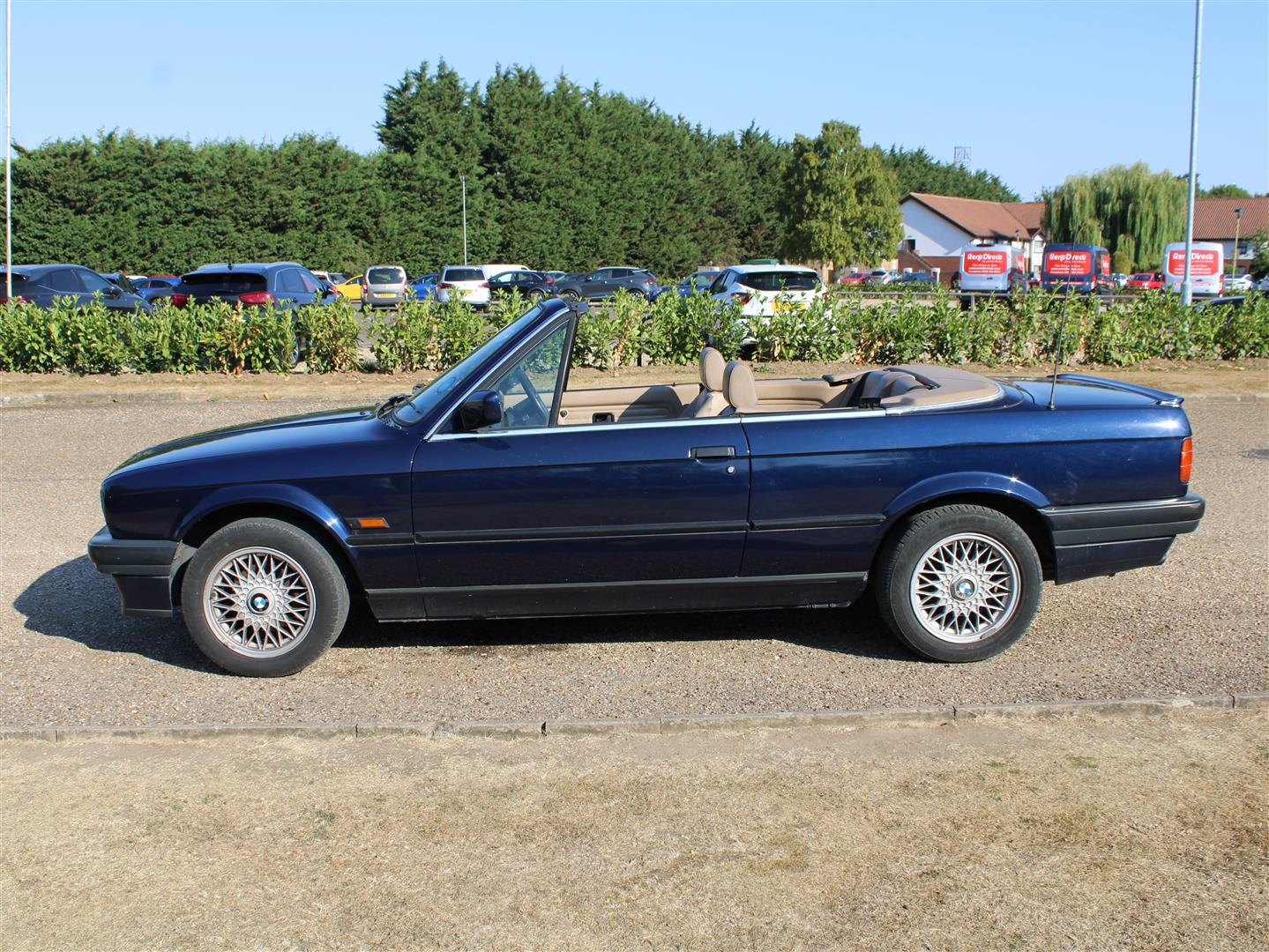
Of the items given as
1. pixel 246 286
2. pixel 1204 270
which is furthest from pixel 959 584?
pixel 1204 270

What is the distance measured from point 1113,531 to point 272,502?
148 inches

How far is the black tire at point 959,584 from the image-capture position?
17.1 feet

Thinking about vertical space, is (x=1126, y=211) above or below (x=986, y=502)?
above

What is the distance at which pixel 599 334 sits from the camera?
589 inches

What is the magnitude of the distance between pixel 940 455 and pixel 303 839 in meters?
3.06

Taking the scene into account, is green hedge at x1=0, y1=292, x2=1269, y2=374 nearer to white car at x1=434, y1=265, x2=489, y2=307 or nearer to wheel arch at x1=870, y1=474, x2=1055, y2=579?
wheel arch at x1=870, y1=474, x2=1055, y2=579

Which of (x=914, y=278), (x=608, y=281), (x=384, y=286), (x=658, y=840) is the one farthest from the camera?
(x=914, y=278)

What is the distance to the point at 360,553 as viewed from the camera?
517cm

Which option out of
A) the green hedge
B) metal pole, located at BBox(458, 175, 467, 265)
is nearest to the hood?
the green hedge

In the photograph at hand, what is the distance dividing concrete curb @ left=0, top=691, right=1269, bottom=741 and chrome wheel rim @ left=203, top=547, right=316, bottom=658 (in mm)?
614

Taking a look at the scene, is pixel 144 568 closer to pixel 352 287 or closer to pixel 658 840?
pixel 658 840

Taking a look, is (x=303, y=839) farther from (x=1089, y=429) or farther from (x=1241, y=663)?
(x=1241, y=663)

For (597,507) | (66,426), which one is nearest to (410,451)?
(597,507)

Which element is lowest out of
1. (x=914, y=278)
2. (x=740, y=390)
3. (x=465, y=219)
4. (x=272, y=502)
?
(x=272, y=502)
